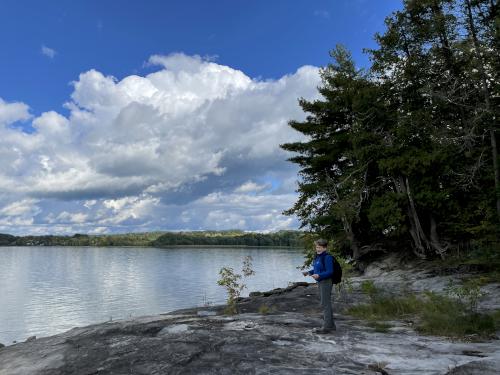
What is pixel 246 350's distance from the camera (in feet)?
27.2

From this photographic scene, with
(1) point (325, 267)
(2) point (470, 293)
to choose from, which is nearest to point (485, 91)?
(2) point (470, 293)

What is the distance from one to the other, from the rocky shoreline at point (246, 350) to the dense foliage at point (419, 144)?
12.1 metres

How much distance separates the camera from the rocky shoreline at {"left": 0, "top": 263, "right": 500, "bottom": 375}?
7.15 metres

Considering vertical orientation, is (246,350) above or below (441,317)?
below

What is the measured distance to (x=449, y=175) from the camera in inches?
899

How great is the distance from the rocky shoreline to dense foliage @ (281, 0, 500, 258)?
1211cm

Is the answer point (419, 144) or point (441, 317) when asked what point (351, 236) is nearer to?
point (419, 144)

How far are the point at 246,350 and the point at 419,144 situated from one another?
20.0 meters

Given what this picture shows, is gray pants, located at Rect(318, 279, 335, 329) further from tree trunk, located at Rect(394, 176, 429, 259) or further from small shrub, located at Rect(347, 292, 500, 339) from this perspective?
tree trunk, located at Rect(394, 176, 429, 259)

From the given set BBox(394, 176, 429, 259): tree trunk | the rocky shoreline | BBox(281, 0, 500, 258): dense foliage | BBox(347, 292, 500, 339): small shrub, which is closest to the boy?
the rocky shoreline

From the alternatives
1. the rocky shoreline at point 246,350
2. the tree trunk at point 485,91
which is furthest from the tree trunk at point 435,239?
the rocky shoreline at point 246,350

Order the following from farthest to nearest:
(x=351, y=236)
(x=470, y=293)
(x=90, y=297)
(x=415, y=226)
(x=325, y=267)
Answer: (x=90, y=297)
(x=351, y=236)
(x=415, y=226)
(x=470, y=293)
(x=325, y=267)

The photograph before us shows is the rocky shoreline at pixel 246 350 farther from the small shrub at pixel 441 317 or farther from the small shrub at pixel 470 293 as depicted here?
the small shrub at pixel 470 293

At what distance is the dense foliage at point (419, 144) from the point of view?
1995 cm
